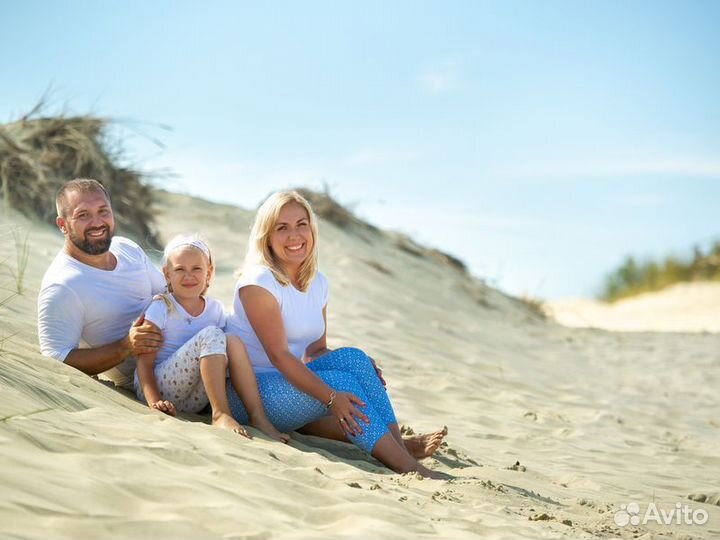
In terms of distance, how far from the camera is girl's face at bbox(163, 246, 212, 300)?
4.69 m

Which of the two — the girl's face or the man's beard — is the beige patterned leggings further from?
the man's beard

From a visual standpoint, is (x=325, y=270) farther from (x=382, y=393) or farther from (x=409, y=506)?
(x=409, y=506)

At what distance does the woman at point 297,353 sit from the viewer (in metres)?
4.56

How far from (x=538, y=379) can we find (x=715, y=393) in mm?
1911

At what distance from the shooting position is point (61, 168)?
10.8m

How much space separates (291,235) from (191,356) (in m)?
0.78

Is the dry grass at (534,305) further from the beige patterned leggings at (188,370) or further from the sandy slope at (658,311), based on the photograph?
Answer: the beige patterned leggings at (188,370)

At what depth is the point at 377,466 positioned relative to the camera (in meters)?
4.57

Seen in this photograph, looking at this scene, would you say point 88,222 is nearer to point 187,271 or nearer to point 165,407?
point 187,271

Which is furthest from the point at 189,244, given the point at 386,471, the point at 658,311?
the point at 658,311

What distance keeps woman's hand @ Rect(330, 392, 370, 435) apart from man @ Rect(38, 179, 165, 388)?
885 millimetres

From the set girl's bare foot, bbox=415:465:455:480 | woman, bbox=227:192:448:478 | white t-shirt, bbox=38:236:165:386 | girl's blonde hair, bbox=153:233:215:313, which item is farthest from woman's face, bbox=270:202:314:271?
girl's bare foot, bbox=415:465:455:480

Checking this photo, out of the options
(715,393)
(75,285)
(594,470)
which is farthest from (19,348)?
(715,393)

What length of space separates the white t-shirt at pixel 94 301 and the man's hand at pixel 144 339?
0.84 feet
